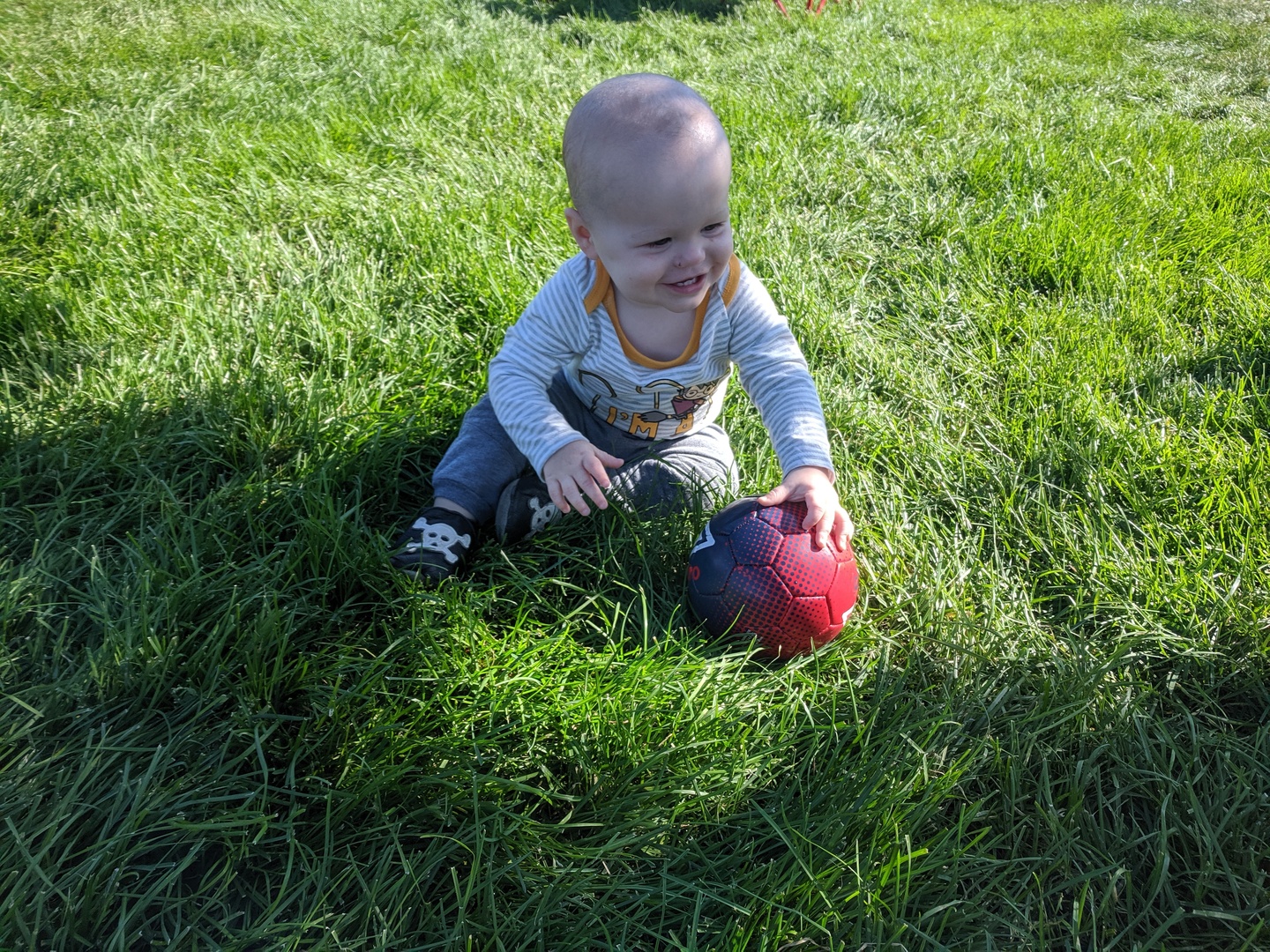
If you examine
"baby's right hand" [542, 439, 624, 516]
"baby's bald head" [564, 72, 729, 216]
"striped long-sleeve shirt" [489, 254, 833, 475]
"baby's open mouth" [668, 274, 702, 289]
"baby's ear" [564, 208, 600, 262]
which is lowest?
"baby's right hand" [542, 439, 624, 516]

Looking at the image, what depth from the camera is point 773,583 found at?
2.04 meters

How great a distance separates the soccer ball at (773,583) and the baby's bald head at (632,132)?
0.82 meters

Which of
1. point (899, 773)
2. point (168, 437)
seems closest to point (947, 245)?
point (899, 773)

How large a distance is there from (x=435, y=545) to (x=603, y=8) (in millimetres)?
6828

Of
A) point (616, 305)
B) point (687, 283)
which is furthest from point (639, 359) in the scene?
point (687, 283)

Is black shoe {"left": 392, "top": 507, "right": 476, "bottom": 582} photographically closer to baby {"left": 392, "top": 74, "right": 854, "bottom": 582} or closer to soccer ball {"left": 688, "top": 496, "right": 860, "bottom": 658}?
baby {"left": 392, "top": 74, "right": 854, "bottom": 582}

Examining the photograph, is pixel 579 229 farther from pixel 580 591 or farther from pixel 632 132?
pixel 580 591

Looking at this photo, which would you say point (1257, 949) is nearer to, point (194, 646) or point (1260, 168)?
point (194, 646)

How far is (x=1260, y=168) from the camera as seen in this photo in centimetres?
480

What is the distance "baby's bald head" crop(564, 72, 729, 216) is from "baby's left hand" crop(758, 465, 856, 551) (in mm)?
781

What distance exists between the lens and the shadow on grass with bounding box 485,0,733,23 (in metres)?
7.39

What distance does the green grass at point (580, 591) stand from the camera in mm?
1625

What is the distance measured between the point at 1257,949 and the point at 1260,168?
4.66 m

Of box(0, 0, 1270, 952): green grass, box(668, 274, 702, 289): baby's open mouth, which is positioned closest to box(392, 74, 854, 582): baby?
box(668, 274, 702, 289): baby's open mouth
